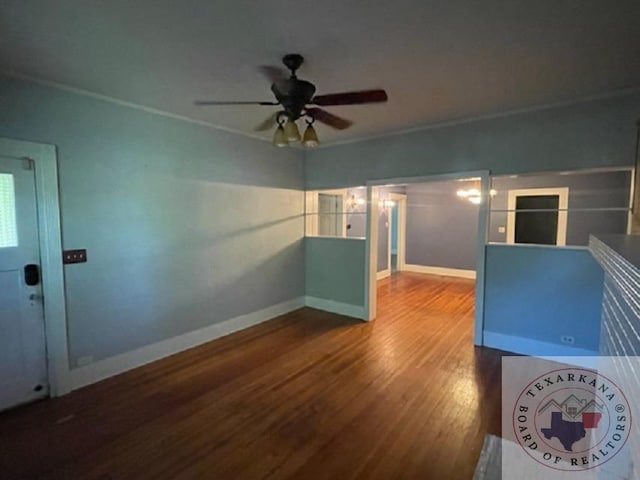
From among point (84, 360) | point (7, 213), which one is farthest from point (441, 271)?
point (7, 213)

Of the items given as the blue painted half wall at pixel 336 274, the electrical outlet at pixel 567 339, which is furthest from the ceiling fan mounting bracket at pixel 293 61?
the electrical outlet at pixel 567 339

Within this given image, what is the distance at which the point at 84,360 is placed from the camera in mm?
2852

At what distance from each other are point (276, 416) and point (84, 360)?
1.83 metres

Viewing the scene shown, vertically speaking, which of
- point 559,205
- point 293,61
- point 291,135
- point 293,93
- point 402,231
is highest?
point 293,61

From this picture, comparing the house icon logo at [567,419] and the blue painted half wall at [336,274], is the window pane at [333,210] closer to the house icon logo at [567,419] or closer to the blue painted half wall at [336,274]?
the blue painted half wall at [336,274]

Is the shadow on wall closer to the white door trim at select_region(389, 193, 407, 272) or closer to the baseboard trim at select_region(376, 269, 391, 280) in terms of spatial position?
the baseboard trim at select_region(376, 269, 391, 280)

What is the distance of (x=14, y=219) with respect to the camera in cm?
247

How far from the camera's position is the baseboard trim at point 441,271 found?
7.41 metres

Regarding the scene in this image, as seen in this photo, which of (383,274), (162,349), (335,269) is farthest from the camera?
(383,274)

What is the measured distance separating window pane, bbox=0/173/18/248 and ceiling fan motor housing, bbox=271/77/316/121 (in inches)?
84.8

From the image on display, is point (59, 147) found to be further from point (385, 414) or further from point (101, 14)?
point (385, 414)

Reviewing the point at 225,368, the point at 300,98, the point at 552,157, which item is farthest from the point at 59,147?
the point at 552,157

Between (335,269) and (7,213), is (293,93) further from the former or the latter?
(335,269)

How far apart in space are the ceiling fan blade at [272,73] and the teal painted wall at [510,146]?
2.06 m
